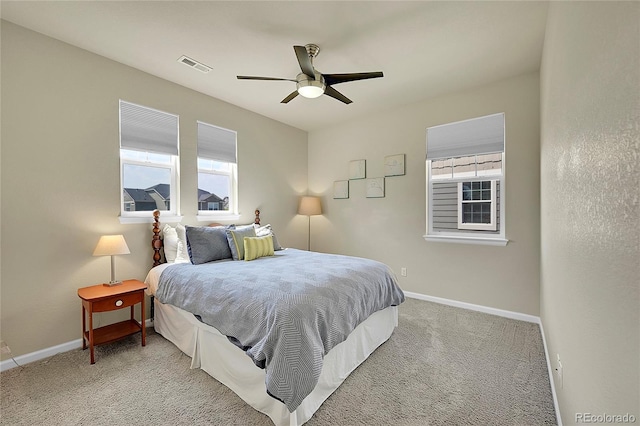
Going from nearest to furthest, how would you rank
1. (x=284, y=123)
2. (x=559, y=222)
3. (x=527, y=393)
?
(x=559, y=222), (x=527, y=393), (x=284, y=123)

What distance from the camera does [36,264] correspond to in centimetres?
240

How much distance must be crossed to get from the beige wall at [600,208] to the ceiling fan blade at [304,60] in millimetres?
1563

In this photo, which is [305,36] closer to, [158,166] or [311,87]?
[311,87]

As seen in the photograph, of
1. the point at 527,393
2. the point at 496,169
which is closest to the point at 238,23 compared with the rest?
the point at 496,169

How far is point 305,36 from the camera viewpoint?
2.43m

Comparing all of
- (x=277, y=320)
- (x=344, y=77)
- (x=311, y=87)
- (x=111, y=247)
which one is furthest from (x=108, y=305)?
(x=344, y=77)

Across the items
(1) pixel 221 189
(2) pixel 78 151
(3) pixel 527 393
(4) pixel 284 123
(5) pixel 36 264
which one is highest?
(4) pixel 284 123

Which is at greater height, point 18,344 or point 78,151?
point 78,151

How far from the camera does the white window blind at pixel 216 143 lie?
3.64 meters

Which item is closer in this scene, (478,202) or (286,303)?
(286,303)

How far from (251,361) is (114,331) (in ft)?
5.50

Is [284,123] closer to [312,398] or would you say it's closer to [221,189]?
[221,189]

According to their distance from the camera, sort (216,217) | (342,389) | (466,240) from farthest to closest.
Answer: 1. (216,217)
2. (466,240)
3. (342,389)

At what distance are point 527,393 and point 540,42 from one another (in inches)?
117
